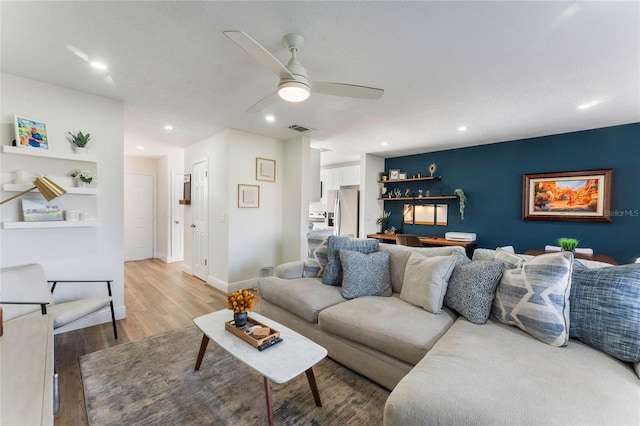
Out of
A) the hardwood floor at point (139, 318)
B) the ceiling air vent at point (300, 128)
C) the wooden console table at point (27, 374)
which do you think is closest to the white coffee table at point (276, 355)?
the wooden console table at point (27, 374)

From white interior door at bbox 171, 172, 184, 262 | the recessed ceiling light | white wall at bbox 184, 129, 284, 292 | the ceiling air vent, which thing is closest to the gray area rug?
white wall at bbox 184, 129, 284, 292

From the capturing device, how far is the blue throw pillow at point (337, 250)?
2.75 metres

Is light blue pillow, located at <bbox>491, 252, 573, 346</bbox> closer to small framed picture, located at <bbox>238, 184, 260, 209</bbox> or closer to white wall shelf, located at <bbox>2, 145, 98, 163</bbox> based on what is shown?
small framed picture, located at <bbox>238, 184, 260, 209</bbox>

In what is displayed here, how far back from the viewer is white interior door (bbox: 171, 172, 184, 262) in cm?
602

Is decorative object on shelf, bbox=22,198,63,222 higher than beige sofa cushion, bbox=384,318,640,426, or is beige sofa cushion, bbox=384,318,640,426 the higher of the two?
decorative object on shelf, bbox=22,198,63,222

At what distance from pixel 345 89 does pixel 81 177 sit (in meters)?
2.71

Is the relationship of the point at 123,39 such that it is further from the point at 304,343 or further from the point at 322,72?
the point at 304,343

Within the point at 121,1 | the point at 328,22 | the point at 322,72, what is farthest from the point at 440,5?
the point at 121,1

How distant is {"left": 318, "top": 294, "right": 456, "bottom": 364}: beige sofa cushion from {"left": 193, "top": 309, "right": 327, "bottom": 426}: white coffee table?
0.41m

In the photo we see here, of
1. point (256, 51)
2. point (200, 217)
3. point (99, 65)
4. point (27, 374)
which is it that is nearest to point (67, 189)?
point (99, 65)

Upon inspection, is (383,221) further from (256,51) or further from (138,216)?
(138,216)

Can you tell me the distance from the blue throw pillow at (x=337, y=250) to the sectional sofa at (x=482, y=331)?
0.09 meters

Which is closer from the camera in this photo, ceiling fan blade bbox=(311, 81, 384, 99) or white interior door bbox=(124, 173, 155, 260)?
ceiling fan blade bbox=(311, 81, 384, 99)

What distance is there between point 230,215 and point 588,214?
4993 millimetres
